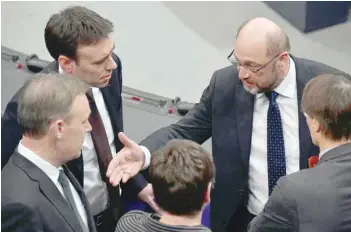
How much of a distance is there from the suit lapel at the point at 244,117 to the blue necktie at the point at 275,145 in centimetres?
8

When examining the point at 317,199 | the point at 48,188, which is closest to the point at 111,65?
the point at 48,188

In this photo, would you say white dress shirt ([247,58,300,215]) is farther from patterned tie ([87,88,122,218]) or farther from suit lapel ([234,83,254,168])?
patterned tie ([87,88,122,218])

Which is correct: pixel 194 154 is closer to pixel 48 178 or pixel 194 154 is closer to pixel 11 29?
pixel 48 178

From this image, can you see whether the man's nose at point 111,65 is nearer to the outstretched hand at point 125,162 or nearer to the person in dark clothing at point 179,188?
the outstretched hand at point 125,162

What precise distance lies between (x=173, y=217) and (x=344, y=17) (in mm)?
4403

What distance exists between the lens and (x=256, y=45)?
268cm

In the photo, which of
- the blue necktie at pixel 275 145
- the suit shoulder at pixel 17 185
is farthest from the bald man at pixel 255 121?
the suit shoulder at pixel 17 185

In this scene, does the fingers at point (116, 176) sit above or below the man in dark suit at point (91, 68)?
below

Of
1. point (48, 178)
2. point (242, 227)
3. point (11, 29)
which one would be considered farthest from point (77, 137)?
point (11, 29)

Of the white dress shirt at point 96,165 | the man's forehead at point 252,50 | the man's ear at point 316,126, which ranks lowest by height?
the white dress shirt at point 96,165

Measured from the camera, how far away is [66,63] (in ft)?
9.03

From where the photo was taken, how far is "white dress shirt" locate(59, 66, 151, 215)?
2754 millimetres

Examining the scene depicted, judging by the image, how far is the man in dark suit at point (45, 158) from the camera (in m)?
2.06

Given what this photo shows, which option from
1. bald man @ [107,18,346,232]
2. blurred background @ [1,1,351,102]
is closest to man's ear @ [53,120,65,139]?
bald man @ [107,18,346,232]
